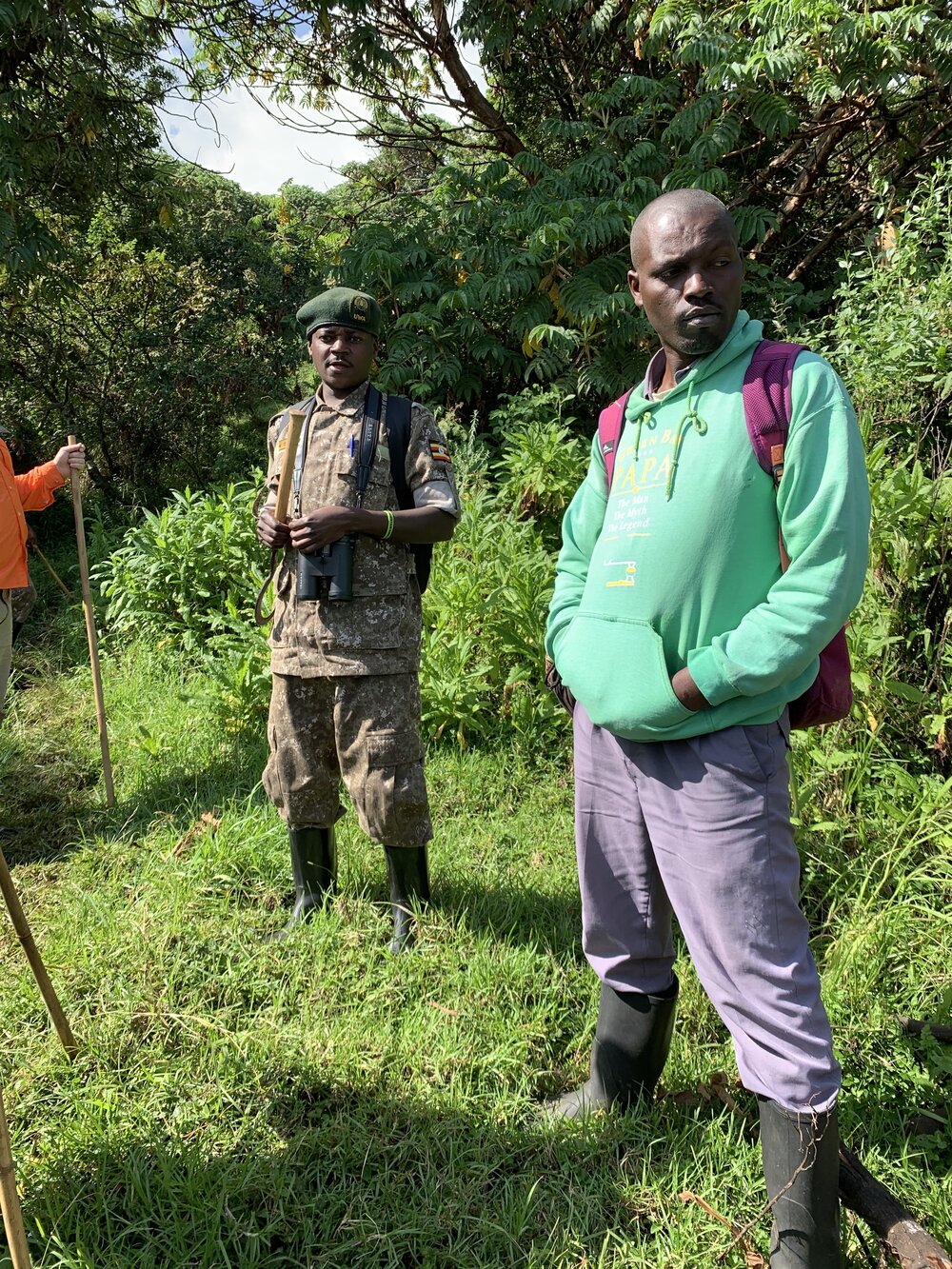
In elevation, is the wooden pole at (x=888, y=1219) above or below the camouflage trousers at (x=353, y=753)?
below

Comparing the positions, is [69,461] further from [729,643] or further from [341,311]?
[729,643]

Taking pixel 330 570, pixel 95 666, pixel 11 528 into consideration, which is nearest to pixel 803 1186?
pixel 330 570

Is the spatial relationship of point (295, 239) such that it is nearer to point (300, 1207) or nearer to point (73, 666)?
point (73, 666)

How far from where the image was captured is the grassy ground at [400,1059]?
199 centimetres

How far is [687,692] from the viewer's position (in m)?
1.71

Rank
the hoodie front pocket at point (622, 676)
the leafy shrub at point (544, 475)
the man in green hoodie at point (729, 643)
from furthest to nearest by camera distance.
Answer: the leafy shrub at point (544, 475)
the hoodie front pocket at point (622, 676)
the man in green hoodie at point (729, 643)

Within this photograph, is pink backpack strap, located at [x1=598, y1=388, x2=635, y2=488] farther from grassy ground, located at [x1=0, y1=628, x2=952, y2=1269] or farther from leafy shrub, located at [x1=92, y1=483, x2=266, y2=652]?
leafy shrub, located at [x1=92, y1=483, x2=266, y2=652]

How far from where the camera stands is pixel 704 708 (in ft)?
5.67

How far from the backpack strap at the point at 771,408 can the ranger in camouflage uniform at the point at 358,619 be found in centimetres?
134

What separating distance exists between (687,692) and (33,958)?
1.78 m

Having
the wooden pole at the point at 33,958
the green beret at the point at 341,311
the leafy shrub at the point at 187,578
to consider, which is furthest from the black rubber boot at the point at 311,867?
the leafy shrub at the point at 187,578

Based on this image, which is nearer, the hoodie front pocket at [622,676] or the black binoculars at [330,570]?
the hoodie front pocket at [622,676]

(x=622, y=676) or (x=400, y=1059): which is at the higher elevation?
(x=622, y=676)

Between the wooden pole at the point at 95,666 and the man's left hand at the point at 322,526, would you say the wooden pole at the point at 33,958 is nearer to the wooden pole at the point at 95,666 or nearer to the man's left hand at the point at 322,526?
the man's left hand at the point at 322,526
